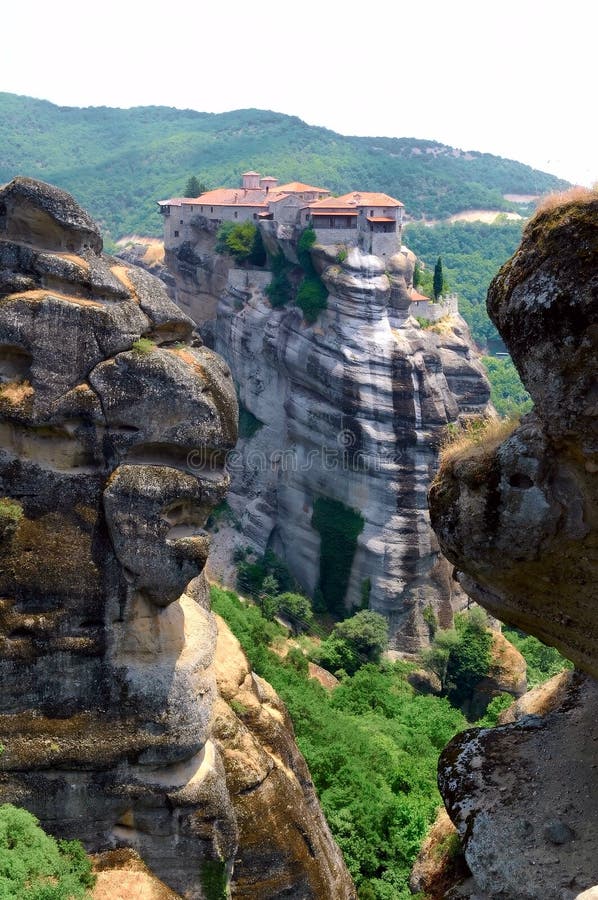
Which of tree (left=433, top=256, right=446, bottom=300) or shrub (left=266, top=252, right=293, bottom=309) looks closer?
tree (left=433, top=256, right=446, bottom=300)

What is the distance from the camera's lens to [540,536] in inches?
303

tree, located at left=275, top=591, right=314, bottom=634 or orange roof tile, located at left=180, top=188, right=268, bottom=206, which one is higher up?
orange roof tile, located at left=180, top=188, right=268, bottom=206

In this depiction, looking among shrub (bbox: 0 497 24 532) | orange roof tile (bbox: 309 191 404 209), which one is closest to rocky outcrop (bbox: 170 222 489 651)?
orange roof tile (bbox: 309 191 404 209)

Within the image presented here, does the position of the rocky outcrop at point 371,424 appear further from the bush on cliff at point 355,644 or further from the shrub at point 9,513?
the shrub at point 9,513

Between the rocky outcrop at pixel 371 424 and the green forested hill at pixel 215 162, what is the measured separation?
93.0 m

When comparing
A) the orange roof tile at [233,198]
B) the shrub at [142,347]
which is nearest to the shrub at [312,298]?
the orange roof tile at [233,198]

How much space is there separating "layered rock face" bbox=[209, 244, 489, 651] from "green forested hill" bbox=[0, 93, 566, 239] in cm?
9345

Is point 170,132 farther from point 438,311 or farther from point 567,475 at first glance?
point 567,475

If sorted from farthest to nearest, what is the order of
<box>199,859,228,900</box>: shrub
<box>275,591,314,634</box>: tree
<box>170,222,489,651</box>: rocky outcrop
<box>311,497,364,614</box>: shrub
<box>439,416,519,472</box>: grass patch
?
<box>311,497,364,614</box>: shrub
<box>170,222,489,651</box>: rocky outcrop
<box>275,591,314,634</box>: tree
<box>199,859,228,900</box>: shrub
<box>439,416,519,472</box>: grass patch

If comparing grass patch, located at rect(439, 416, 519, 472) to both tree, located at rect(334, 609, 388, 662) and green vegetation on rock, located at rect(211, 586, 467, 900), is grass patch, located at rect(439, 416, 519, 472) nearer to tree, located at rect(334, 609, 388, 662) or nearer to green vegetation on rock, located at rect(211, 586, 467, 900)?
green vegetation on rock, located at rect(211, 586, 467, 900)

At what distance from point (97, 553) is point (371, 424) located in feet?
109

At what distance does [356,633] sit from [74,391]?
31.3m

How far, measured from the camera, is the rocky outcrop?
148 feet

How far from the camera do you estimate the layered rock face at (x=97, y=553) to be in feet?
41.4
